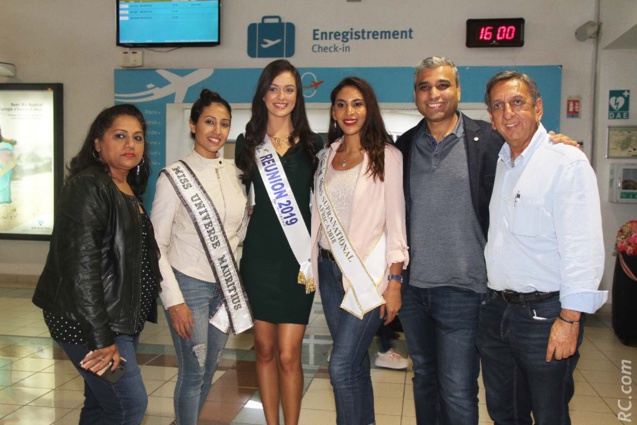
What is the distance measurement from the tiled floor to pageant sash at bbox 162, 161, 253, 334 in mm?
1002

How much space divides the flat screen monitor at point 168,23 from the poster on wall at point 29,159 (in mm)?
1243

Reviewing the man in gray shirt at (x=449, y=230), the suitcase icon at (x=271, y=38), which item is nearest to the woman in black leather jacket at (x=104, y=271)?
the man in gray shirt at (x=449, y=230)

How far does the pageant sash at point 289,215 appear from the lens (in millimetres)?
2490

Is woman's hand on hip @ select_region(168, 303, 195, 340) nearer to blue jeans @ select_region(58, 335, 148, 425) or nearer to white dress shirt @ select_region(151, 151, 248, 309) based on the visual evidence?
white dress shirt @ select_region(151, 151, 248, 309)

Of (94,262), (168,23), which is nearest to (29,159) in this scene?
(168,23)

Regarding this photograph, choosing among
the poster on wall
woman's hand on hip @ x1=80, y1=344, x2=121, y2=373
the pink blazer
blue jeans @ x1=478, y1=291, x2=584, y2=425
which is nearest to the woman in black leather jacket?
woman's hand on hip @ x1=80, y1=344, x2=121, y2=373

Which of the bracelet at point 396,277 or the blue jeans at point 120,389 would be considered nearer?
the blue jeans at point 120,389

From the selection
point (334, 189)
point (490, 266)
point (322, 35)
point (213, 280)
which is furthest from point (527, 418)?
point (322, 35)

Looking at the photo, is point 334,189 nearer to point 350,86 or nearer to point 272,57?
point 350,86

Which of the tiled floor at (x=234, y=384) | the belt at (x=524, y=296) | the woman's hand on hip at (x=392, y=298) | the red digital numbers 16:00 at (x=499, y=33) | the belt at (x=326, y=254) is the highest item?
the red digital numbers 16:00 at (x=499, y=33)

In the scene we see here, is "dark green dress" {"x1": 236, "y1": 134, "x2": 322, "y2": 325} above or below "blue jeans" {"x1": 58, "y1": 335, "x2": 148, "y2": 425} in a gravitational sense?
above

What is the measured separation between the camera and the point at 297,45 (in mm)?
6359

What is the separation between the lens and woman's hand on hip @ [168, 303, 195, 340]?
2.32 metres

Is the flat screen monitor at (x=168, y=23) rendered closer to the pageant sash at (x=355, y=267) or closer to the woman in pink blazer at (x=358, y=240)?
the woman in pink blazer at (x=358, y=240)
